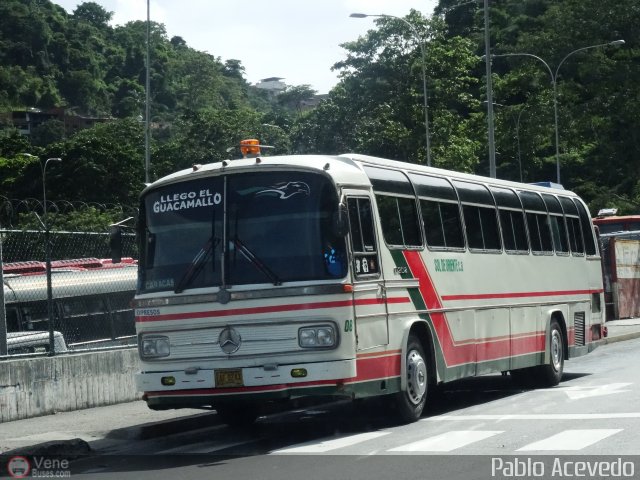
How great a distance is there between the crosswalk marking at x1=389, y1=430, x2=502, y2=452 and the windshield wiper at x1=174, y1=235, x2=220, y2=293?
9.38 feet

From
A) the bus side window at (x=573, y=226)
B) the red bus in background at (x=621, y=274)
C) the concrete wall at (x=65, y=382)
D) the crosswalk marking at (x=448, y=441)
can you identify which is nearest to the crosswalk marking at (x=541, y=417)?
the crosswalk marking at (x=448, y=441)

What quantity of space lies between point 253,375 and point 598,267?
35.6ft

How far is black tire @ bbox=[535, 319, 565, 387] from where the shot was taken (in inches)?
713

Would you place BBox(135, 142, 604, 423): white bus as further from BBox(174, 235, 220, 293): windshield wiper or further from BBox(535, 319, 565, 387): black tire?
BBox(535, 319, 565, 387): black tire

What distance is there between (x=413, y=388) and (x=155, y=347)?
3001 millimetres

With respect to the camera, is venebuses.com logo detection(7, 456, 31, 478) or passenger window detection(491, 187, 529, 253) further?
passenger window detection(491, 187, 529, 253)

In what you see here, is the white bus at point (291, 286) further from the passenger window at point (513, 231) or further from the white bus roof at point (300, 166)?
the passenger window at point (513, 231)

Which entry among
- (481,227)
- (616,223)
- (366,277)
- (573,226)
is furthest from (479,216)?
(616,223)

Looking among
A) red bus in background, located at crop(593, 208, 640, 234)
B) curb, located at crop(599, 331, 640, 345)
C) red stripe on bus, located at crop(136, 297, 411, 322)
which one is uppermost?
red bus in background, located at crop(593, 208, 640, 234)

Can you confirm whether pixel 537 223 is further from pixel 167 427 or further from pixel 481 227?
pixel 167 427

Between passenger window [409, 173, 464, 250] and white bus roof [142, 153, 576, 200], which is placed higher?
white bus roof [142, 153, 576, 200]

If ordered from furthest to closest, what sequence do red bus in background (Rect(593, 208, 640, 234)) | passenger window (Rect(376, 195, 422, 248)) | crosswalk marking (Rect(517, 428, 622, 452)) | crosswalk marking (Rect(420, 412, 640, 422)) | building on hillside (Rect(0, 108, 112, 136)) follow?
building on hillside (Rect(0, 108, 112, 136)) → red bus in background (Rect(593, 208, 640, 234)) → passenger window (Rect(376, 195, 422, 248)) → crosswalk marking (Rect(420, 412, 640, 422)) → crosswalk marking (Rect(517, 428, 622, 452))

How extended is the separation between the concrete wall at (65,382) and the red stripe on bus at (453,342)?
17.0 ft

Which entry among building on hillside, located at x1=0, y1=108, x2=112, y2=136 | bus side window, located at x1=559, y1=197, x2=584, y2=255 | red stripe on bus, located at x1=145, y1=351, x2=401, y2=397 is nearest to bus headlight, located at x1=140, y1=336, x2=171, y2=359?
red stripe on bus, located at x1=145, y1=351, x2=401, y2=397
